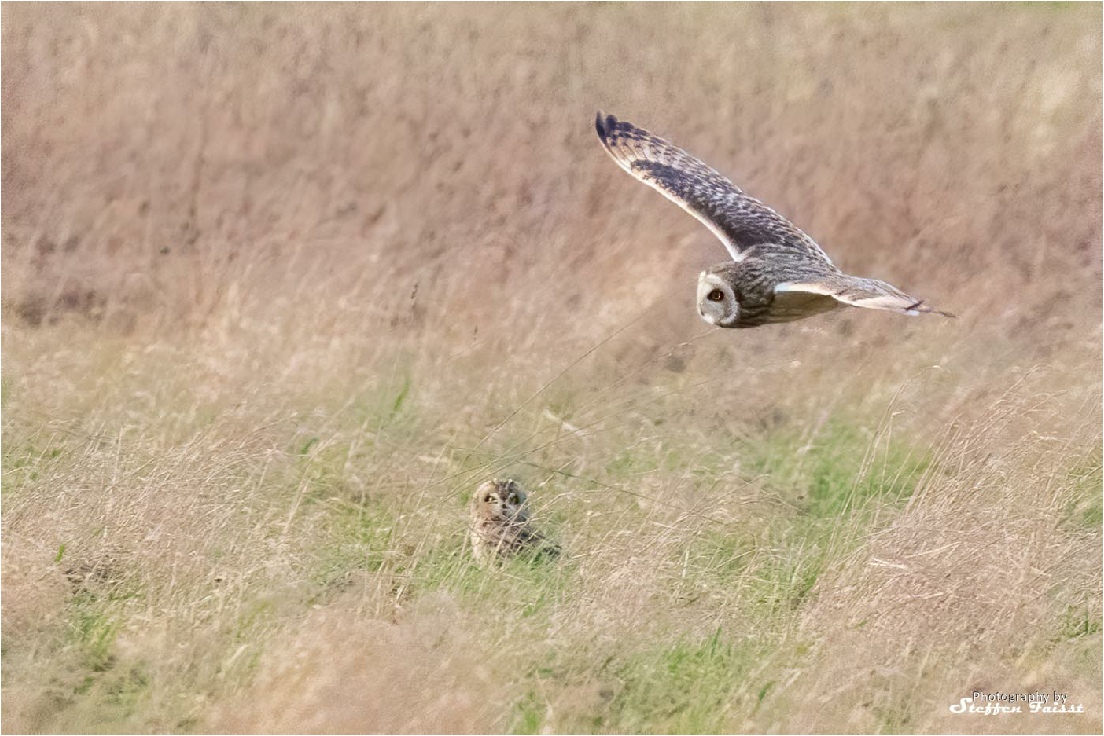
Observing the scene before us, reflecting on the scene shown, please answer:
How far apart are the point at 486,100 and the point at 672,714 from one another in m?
5.54

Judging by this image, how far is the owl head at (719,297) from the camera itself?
755cm

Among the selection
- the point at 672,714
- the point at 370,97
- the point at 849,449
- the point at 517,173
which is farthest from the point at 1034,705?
the point at 370,97

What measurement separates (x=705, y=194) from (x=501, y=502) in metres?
2.36

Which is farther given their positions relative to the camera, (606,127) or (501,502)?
(606,127)

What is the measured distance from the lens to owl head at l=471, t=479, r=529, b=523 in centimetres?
674

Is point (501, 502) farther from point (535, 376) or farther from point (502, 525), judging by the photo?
point (535, 376)

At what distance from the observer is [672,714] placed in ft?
18.9

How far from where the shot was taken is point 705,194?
26.8ft

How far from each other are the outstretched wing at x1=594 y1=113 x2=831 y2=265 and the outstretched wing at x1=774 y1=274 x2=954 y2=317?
A: 757 mm

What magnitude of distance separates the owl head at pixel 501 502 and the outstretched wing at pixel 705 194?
1859 mm

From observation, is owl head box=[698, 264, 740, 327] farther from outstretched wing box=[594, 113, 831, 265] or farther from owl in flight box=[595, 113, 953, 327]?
outstretched wing box=[594, 113, 831, 265]

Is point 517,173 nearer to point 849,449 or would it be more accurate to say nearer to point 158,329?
point 158,329

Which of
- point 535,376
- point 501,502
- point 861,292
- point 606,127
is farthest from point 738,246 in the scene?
point 501,502

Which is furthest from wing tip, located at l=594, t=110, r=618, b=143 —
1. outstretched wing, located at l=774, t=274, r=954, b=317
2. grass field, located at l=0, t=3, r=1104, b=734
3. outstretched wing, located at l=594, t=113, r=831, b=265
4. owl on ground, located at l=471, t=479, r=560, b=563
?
owl on ground, located at l=471, t=479, r=560, b=563
